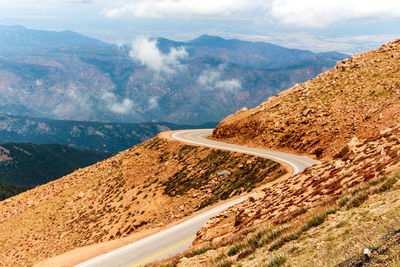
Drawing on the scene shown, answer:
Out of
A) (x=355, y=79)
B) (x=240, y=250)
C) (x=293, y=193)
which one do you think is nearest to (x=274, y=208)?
(x=293, y=193)

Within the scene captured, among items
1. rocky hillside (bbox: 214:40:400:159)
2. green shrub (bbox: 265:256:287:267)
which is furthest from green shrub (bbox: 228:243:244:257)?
rocky hillside (bbox: 214:40:400:159)

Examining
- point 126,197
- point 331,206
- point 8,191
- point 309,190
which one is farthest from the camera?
point 8,191

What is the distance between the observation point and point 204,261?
13.1 meters

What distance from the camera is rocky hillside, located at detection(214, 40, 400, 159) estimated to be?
39.3m

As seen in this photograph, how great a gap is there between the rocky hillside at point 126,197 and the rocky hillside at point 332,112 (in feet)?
29.9

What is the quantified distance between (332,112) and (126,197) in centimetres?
3104

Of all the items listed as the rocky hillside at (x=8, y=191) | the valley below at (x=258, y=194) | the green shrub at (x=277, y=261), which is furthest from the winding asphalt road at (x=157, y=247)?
the rocky hillside at (x=8, y=191)

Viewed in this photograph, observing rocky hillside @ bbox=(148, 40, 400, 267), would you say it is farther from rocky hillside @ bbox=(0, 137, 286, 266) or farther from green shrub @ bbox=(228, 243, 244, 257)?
rocky hillside @ bbox=(0, 137, 286, 266)

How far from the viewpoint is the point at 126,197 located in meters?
43.5

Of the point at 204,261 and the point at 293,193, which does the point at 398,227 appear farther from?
the point at 293,193

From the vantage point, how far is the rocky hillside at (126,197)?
1385 inches

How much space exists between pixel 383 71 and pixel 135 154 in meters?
41.7

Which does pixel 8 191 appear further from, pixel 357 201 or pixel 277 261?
pixel 357 201

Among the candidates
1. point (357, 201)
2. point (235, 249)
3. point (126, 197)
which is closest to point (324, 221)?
point (357, 201)
